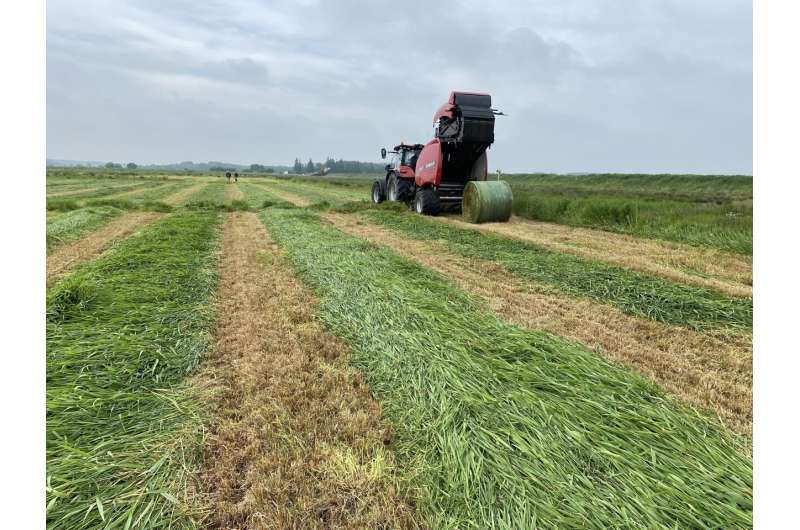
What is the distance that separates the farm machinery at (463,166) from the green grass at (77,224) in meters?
10.2

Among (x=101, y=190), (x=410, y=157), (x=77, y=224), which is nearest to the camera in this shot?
(x=77, y=224)

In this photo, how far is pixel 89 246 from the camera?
28.8 ft

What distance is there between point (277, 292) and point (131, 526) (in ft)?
11.9

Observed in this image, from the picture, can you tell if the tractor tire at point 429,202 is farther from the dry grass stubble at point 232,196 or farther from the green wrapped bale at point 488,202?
the dry grass stubble at point 232,196

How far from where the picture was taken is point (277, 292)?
5.31 meters

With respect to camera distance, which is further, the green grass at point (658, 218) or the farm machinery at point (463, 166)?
the farm machinery at point (463, 166)

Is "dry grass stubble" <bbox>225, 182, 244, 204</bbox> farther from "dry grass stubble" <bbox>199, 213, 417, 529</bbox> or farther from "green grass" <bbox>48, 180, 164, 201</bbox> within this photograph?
"dry grass stubble" <bbox>199, 213, 417, 529</bbox>

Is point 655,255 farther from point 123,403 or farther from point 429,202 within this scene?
point 123,403

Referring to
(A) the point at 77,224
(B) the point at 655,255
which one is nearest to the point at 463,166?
(B) the point at 655,255

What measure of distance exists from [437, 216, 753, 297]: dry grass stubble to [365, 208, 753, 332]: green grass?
0.56 metres

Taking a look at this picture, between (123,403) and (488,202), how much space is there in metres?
11.4

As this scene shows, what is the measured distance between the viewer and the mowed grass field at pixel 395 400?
192 cm

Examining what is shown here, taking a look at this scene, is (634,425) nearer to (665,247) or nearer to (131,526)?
(131,526)

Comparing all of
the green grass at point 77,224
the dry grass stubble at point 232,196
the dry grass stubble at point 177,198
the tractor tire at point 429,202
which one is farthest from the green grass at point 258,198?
the tractor tire at point 429,202
